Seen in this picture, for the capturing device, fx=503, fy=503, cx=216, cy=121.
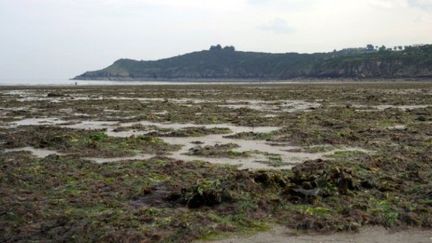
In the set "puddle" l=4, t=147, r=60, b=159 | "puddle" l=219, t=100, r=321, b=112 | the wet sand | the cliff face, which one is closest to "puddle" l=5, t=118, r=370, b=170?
"puddle" l=4, t=147, r=60, b=159

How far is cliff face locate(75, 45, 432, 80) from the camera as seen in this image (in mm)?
111062

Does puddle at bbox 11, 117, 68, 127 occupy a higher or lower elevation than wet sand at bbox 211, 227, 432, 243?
higher

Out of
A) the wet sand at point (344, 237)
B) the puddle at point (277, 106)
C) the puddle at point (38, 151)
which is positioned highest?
the puddle at point (38, 151)

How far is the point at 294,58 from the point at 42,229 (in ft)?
541

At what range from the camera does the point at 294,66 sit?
151250mm

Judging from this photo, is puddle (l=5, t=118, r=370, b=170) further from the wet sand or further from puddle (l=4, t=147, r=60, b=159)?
the wet sand

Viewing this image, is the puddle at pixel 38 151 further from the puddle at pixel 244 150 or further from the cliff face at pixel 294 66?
the cliff face at pixel 294 66

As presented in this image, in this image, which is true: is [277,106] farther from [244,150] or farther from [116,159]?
[116,159]

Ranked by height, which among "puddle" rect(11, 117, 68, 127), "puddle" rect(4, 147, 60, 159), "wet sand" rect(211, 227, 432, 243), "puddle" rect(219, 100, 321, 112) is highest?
"puddle" rect(4, 147, 60, 159)

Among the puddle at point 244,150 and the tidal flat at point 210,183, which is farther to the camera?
the puddle at point 244,150

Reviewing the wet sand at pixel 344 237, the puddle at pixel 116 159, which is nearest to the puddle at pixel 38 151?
the puddle at pixel 116 159

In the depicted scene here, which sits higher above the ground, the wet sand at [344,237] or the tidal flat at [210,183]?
the tidal flat at [210,183]

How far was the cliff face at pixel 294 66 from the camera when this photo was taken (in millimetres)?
111062

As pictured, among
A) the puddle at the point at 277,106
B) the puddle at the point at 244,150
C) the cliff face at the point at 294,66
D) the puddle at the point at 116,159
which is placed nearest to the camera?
the puddle at the point at 244,150
